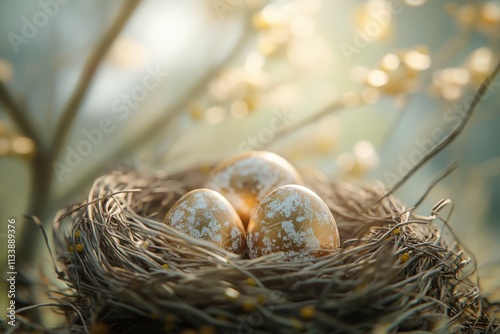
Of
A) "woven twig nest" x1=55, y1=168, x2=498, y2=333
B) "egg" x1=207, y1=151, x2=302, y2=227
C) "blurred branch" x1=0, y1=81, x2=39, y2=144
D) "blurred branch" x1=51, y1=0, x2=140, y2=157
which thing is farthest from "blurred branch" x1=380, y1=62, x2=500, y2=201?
"blurred branch" x1=0, y1=81, x2=39, y2=144

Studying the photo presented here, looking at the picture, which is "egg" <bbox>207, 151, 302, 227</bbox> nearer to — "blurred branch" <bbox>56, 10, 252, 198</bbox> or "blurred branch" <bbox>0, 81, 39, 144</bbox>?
"blurred branch" <bbox>56, 10, 252, 198</bbox>

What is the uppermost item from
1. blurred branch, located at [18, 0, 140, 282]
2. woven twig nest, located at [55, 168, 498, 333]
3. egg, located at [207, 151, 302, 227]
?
blurred branch, located at [18, 0, 140, 282]

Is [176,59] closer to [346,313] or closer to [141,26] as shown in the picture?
[141,26]

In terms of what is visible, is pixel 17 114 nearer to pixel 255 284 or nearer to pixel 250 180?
pixel 250 180

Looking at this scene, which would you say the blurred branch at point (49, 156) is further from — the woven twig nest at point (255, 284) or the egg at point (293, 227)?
the egg at point (293, 227)

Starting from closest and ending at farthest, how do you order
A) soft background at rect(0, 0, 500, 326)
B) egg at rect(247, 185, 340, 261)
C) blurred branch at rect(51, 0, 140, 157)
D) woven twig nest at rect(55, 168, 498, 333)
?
woven twig nest at rect(55, 168, 498, 333), egg at rect(247, 185, 340, 261), blurred branch at rect(51, 0, 140, 157), soft background at rect(0, 0, 500, 326)

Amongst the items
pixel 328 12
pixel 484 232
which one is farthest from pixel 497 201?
pixel 328 12

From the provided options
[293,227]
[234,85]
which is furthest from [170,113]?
[293,227]
